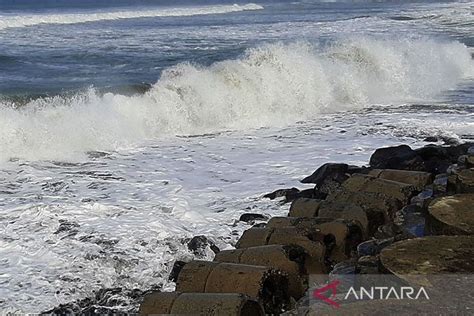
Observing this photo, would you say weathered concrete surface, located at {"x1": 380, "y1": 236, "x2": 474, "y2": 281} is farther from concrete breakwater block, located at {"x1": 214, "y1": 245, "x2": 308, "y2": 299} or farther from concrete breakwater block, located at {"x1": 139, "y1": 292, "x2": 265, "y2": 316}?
concrete breakwater block, located at {"x1": 214, "y1": 245, "x2": 308, "y2": 299}

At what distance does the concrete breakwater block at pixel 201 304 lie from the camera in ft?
13.7

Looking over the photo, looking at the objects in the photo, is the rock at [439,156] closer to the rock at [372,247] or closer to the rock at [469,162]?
the rock at [469,162]

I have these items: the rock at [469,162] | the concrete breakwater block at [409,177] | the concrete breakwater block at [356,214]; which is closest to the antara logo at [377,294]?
the concrete breakwater block at [356,214]

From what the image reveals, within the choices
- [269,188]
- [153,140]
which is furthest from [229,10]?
[269,188]

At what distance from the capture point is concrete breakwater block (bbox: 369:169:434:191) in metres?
6.96

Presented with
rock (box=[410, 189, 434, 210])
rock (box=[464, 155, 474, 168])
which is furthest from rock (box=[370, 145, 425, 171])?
rock (box=[464, 155, 474, 168])

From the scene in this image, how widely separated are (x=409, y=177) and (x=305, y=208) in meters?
1.40

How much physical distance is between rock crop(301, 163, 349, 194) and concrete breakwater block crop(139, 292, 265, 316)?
3319 millimetres

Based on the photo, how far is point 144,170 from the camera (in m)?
10.0

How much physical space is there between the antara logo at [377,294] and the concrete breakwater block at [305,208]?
213 centimetres

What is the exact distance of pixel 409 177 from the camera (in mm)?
7059

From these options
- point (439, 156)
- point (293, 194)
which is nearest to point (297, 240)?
point (293, 194)

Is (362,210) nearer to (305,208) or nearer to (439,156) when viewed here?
(305,208)

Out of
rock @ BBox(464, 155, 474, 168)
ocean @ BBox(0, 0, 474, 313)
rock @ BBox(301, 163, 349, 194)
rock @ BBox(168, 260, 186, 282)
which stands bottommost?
ocean @ BBox(0, 0, 474, 313)
